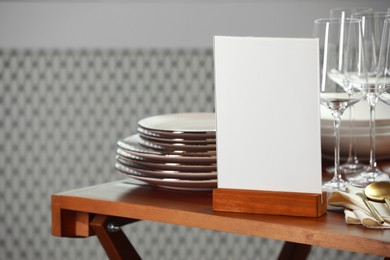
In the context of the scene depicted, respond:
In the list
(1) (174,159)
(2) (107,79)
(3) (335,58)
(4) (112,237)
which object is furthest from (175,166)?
(2) (107,79)

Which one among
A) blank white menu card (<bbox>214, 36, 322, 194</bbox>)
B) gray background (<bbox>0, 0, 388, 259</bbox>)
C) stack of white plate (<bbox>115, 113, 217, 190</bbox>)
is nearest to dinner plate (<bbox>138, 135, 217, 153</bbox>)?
stack of white plate (<bbox>115, 113, 217, 190</bbox>)

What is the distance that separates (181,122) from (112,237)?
22 cm

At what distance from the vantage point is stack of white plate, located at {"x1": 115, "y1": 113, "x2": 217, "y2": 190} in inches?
39.2

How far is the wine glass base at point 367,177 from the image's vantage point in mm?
1046

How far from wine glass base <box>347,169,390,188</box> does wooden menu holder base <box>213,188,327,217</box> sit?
181 mm

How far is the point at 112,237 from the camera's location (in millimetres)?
1033

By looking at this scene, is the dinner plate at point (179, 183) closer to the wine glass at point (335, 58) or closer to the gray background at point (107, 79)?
the wine glass at point (335, 58)

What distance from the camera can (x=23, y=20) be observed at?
101 inches

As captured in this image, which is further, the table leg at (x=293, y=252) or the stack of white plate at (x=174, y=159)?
the table leg at (x=293, y=252)

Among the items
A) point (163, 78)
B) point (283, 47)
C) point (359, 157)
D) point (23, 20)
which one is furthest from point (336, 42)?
point (23, 20)

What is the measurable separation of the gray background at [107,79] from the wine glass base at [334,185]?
1518 mm

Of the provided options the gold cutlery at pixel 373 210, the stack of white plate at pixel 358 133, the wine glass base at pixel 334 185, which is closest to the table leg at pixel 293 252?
the stack of white plate at pixel 358 133

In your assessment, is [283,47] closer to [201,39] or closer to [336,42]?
[336,42]

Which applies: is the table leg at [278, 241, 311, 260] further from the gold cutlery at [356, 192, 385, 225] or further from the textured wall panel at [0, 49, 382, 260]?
the textured wall panel at [0, 49, 382, 260]
